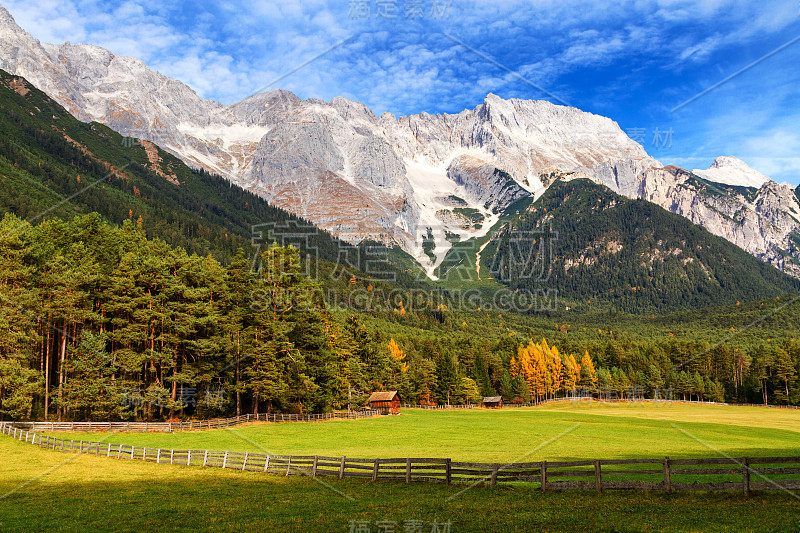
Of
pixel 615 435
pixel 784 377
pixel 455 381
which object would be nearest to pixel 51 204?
pixel 455 381

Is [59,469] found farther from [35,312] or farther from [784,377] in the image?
[784,377]

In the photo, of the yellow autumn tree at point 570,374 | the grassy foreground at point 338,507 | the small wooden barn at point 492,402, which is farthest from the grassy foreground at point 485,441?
the yellow autumn tree at point 570,374

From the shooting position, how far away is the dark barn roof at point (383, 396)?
304ft

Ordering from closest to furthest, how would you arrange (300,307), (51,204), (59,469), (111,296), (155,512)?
(155,512) < (59,469) < (111,296) < (300,307) < (51,204)

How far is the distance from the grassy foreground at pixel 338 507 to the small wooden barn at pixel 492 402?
329 feet

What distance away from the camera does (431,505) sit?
63.6 ft

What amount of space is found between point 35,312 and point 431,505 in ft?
150

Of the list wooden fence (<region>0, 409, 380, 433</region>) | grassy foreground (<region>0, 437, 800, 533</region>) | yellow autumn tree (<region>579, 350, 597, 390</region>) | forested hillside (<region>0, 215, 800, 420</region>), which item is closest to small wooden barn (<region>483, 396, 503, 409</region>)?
yellow autumn tree (<region>579, 350, 597, 390</region>)

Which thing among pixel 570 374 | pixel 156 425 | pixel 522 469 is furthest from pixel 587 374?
pixel 522 469

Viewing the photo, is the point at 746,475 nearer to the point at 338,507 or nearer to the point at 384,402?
the point at 338,507

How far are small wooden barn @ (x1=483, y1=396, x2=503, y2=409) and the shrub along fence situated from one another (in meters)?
90.9

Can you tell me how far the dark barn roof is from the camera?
92688mm

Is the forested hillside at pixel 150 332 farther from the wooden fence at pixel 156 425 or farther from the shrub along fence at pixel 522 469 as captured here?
the shrub along fence at pixel 522 469

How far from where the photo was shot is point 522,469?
2175cm
